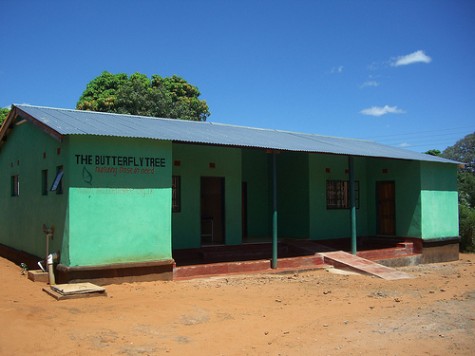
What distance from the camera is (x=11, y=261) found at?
1305 centimetres

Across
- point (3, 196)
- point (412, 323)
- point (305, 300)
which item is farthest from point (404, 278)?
point (3, 196)

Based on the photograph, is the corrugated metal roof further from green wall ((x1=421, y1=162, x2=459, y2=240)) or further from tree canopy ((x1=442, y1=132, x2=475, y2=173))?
tree canopy ((x1=442, y1=132, x2=475, y2=173))

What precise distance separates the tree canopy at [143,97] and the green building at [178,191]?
958 centimetres

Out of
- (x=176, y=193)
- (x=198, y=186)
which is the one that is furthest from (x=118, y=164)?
(x=198, y=186)

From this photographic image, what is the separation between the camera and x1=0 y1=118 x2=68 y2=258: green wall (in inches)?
401

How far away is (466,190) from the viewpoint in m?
32.1

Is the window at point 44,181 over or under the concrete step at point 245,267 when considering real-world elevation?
over

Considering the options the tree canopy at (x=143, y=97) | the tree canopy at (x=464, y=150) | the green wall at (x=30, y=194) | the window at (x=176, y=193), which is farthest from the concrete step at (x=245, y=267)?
the tree canopy at (x=464, y=150)

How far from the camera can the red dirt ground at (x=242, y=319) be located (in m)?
5.89

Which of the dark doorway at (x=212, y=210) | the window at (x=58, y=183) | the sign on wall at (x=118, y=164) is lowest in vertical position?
the dark doorway at (x=212, y=210)

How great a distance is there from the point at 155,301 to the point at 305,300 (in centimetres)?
277

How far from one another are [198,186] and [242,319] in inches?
243

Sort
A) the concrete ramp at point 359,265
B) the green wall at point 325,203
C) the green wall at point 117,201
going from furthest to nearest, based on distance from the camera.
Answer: the green wall at point 325,203 → the concrete ramp at point 359,265 → the green wall at point 117,201

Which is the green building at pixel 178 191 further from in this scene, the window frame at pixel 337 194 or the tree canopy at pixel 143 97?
the tree canopy at pixel 143 97
